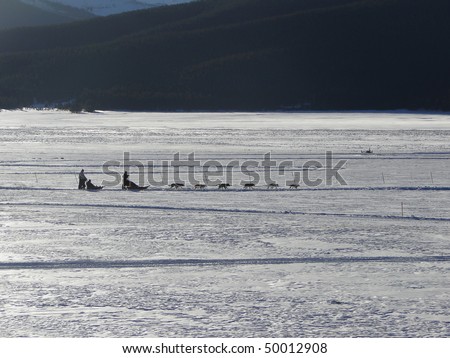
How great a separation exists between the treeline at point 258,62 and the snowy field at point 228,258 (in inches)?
3066

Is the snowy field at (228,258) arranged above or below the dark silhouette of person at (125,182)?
below

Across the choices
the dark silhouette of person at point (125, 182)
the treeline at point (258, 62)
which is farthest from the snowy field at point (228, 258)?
the treeline at point (258, 62)

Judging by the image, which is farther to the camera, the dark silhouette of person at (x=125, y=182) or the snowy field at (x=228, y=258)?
the dark silhouette of person at (x=125, y=182)

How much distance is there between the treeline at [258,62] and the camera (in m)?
112

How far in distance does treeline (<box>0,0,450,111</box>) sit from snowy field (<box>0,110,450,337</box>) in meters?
77.9

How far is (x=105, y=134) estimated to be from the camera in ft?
149

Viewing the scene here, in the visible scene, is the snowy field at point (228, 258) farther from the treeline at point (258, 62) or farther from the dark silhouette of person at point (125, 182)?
the treeline at point (258, 62)

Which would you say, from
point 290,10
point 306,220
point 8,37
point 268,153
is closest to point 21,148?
point 268,153

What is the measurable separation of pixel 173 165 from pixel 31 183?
588cm

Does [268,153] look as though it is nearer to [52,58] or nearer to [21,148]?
[21,148]

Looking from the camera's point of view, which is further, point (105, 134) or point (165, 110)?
point (165, 110)

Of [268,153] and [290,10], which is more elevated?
[290,10]

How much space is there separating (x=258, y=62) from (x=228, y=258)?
383 ft

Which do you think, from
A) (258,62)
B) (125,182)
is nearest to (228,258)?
(125,182)
